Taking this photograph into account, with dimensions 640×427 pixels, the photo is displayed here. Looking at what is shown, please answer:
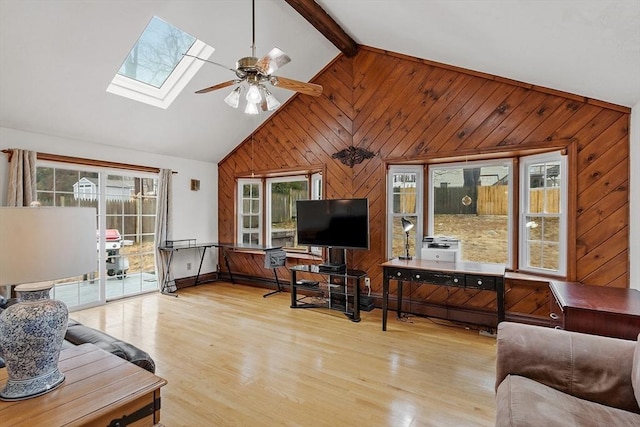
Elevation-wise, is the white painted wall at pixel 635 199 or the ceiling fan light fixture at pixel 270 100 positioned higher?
the ceiling fan light fixture at pixel 270 100

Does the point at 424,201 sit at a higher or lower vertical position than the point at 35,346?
higher

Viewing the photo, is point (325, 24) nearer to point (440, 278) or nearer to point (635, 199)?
point (440, 278)

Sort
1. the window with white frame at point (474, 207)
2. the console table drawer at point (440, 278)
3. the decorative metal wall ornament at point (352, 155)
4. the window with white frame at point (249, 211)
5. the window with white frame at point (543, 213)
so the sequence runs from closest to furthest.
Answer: the console table drawer at point (440, 278) → the window with white frame at point (543, 213) → the window with white frame at point (474, 207) → the decorative metal wall ornament at point (352, 155) → the window with white frame at point (249, 211)

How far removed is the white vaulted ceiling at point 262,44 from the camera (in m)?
2.19

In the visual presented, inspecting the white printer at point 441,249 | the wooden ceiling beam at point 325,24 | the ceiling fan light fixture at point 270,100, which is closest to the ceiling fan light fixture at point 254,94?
the ceiling fan light fixture at point 270,100

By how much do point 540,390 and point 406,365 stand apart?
131 cm

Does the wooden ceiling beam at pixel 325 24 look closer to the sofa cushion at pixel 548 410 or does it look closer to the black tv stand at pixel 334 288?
the black tv stand at pixel 334 288

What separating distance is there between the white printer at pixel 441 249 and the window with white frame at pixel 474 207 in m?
0.15

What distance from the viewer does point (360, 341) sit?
3244mm

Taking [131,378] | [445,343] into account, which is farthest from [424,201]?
[131,378]

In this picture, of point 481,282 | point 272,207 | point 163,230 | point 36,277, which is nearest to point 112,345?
point 36,277

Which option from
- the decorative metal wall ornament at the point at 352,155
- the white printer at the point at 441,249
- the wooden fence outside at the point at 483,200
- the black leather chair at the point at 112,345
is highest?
the decorative metal wall ornament at the point at 352,155

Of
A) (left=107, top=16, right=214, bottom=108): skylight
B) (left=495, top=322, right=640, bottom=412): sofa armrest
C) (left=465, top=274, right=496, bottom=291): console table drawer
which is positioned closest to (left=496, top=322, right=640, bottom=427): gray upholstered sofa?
(left=495, top=322, right=640, bottom=412): sofa armrest

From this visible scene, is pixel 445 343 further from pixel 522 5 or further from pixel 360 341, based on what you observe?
pixel 522 5
